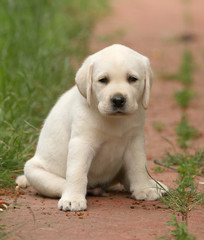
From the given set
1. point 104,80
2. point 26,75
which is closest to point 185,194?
point 104,80

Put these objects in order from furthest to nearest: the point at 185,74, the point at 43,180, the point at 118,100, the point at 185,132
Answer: the point at 185,74 → the point at 185,132 → the point at 43,180 → the point at 118,100

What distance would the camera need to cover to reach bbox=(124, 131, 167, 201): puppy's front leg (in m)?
4.59

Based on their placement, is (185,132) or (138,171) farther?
(185,132)

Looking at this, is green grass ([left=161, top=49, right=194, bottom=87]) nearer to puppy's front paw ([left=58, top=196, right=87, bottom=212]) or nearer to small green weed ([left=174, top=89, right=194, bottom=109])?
small green weed ([left=174, top=89, right=194, bottom=109])

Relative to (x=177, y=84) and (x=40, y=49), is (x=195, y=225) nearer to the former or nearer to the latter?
(x=40, y=49)

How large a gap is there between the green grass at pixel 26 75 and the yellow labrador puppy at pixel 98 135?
1.59 ft

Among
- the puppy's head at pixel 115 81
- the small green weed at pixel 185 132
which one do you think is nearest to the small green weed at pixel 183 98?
the small green weed at pixel 185 132

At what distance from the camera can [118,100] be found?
4160mm

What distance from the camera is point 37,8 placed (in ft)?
27.6

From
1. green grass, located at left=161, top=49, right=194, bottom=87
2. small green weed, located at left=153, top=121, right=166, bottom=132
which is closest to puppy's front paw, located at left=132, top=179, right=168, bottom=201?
small green weed, located at left=153, top=121, right=166, bottom=132

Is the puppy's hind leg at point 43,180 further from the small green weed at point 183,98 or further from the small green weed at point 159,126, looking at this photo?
the small green weed at point 183,98

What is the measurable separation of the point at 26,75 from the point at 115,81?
2.57m

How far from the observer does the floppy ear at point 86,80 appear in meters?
4.37

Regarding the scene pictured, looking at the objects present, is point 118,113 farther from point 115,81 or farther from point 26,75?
point 26,75
